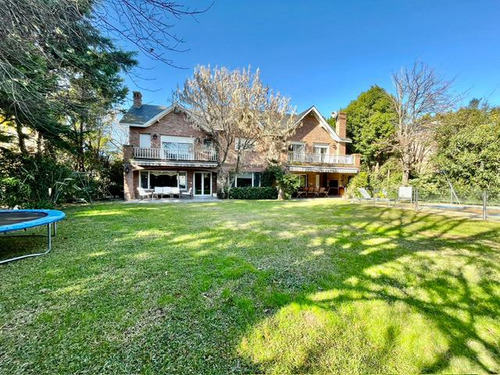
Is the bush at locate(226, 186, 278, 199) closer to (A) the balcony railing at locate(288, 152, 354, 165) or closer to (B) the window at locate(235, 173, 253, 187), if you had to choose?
(B) the window at locate(235, 173, 253, 187)

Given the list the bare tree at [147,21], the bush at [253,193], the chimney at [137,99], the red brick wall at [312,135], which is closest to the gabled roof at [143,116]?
the chimney at [137,99]

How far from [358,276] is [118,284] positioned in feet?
12.4

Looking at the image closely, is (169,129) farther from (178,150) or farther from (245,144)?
(245,144)

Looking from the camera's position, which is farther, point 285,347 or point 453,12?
point 453,12

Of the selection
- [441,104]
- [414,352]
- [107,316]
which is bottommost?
[414,352]

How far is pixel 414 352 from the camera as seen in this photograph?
2.24 metres

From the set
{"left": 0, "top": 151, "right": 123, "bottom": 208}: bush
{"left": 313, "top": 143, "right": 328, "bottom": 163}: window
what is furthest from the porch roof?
{"left": 0, "top": 151, "right": 123, "bottom": 208}: bush

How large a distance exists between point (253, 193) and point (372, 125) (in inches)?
704

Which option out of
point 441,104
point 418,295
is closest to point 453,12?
point 441,104

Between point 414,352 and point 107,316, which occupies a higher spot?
point 107,316

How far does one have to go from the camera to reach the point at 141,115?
19828 mm

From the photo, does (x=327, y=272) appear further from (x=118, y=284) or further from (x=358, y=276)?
Answer: (x=118, y=284)

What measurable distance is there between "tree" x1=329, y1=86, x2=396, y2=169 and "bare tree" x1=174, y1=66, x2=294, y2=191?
13284mm

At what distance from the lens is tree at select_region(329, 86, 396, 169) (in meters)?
25.7
